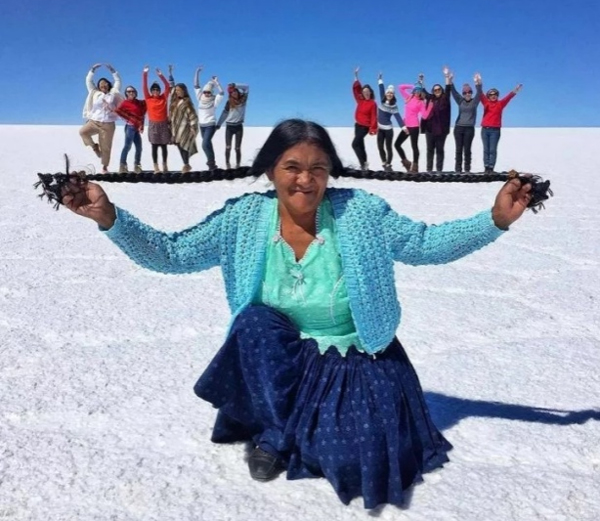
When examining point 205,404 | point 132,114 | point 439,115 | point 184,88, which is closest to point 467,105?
point 439,115

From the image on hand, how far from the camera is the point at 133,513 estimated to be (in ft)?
6.00

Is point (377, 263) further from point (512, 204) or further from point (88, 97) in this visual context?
point (88, 97)

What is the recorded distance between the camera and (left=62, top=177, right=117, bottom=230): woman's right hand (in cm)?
177

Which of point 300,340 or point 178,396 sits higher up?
point 300,340

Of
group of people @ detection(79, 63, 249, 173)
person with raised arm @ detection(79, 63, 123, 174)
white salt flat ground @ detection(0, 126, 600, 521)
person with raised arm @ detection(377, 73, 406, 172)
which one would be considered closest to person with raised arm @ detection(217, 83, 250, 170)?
group of people @ detection(79, 63, 249, 173)

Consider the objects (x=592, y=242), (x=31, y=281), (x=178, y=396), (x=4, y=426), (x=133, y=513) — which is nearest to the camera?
(x=133, y=513)

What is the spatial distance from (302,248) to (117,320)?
181 cm

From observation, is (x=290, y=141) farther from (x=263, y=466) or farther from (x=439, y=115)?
(x=439, y=115)

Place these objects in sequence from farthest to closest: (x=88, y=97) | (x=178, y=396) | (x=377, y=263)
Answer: (x=88, y=97) → (x=178, y=396) → (x=377, y=263)

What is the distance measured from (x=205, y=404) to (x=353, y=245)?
0.98 meters

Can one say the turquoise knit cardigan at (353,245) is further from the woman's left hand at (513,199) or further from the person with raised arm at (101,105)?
the person with raised arm at (101,105)

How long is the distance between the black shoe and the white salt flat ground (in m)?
0.03

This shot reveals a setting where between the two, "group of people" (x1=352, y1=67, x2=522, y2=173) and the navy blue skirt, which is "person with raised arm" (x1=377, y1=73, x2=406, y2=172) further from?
the navy blue skirt

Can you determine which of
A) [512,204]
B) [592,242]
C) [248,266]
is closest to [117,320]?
[248,266]
